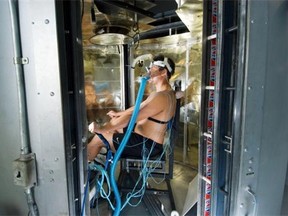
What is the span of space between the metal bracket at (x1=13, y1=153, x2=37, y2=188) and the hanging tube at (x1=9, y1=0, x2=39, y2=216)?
0.03m

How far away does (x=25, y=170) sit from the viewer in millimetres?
861

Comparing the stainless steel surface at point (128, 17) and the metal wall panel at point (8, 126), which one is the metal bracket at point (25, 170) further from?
the stainless steel surface at point (128, 17)

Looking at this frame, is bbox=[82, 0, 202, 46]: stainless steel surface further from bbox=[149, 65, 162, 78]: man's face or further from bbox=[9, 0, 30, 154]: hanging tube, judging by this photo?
bbox=[9, 0, 30, 154]: hanging tube

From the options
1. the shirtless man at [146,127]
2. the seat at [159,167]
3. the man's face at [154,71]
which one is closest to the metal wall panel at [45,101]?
the shirtless man at [146,127]

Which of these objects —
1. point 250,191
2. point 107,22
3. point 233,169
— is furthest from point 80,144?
point 107,22

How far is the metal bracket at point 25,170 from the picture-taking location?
0.86 m

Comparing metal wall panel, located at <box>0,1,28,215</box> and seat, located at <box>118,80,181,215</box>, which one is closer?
metal wall panel, located at <box>0,1,28,215</box>

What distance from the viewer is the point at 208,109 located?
1.34 meters

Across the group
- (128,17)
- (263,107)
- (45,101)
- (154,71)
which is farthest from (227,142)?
(128,17)

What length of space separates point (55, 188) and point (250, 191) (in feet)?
3.21

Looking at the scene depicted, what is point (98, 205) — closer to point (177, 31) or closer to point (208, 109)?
point (208, 109)

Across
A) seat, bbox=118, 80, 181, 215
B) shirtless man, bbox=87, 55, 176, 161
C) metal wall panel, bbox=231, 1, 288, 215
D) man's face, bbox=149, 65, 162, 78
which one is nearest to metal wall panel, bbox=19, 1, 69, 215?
metal wall panel, bbox=231, 1, 288, 215

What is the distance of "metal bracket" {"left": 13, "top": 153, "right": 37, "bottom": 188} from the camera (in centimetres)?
86

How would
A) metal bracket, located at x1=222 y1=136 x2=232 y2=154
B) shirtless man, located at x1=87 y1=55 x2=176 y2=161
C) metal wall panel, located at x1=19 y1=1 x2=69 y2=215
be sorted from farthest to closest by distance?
shirtless man, located at x1=87 y1=55 x2=176 y2=161 < metal bracket, located at x1=222 y1=136 x2=232 y2=154 < metal wall panel, located at x1=19 y1=1 x2=69 y2=215
